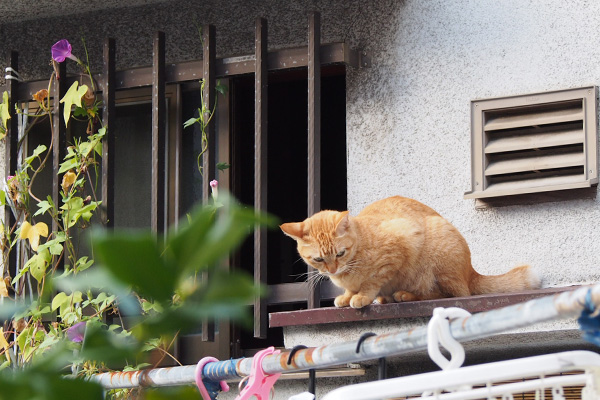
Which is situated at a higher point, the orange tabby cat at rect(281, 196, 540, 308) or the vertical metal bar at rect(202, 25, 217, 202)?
the vertical metal bar at rect(202, 25, 217, 202)

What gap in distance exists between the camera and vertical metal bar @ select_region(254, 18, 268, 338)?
3.80 metres

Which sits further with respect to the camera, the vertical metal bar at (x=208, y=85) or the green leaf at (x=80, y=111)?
the green leaf at (x=80, y=111)

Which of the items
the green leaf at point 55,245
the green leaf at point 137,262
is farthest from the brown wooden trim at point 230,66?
the green leaf at point 137,262

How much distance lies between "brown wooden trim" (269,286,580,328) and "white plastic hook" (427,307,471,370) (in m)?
1.72

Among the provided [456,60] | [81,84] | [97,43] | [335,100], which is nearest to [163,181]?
[81,84]

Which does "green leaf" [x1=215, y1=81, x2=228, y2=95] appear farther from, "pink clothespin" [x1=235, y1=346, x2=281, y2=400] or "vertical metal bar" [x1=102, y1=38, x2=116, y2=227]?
"pink clothespin" [x1=235, y1=346, x2=281, y2=400]

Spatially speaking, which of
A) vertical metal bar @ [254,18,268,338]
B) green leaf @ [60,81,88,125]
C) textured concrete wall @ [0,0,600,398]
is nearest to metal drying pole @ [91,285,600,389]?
textured concrete wall @ [0,0,600,398]

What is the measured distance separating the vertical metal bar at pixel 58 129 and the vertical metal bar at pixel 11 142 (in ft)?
0.76

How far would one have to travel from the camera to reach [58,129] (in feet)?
14.3

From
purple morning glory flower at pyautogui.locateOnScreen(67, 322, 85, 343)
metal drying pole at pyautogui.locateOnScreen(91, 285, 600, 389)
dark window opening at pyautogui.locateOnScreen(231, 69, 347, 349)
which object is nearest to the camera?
purple morning glory flower at pyautogui.locateOnScreen(67, 322, 85, 343)

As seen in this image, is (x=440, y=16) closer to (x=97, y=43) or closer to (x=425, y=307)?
(x=425, y=307)

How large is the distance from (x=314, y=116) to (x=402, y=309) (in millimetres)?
1055

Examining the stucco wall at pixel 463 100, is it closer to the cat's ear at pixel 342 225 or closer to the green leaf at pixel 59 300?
the cat's ear at pixel 342 225

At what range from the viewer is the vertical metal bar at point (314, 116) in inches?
151
